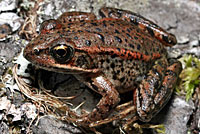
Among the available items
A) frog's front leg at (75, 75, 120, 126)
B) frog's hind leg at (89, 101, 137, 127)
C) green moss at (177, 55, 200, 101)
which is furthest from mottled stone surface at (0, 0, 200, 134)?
frog's hind leg at (89, 101, 137, 127)

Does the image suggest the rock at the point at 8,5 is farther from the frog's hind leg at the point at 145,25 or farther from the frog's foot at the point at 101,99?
the frog's foot at the point at 101,99

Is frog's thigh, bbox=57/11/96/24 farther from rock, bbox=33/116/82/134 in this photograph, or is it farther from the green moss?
the green moss

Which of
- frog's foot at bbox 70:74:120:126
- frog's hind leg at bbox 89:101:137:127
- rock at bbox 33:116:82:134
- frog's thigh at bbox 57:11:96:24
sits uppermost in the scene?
frog's thigh at bbox 57:11:96:24

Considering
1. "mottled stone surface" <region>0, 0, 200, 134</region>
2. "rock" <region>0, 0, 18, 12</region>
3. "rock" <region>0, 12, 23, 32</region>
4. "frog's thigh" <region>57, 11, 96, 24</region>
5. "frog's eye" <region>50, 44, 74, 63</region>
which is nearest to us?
"frog's eye" <region>50, 44, 74, 63</region>

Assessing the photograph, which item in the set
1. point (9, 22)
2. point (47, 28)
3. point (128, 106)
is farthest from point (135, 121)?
point (9, 22)

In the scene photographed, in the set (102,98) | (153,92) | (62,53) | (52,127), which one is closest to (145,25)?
(153,92)

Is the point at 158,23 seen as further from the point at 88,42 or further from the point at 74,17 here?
the point at 88,42

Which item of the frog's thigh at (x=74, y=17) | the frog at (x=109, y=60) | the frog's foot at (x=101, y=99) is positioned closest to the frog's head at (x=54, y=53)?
the frog at (x=109, y=60)

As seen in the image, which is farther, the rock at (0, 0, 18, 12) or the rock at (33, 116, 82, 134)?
the rock at (0, 0, 18, 12)
